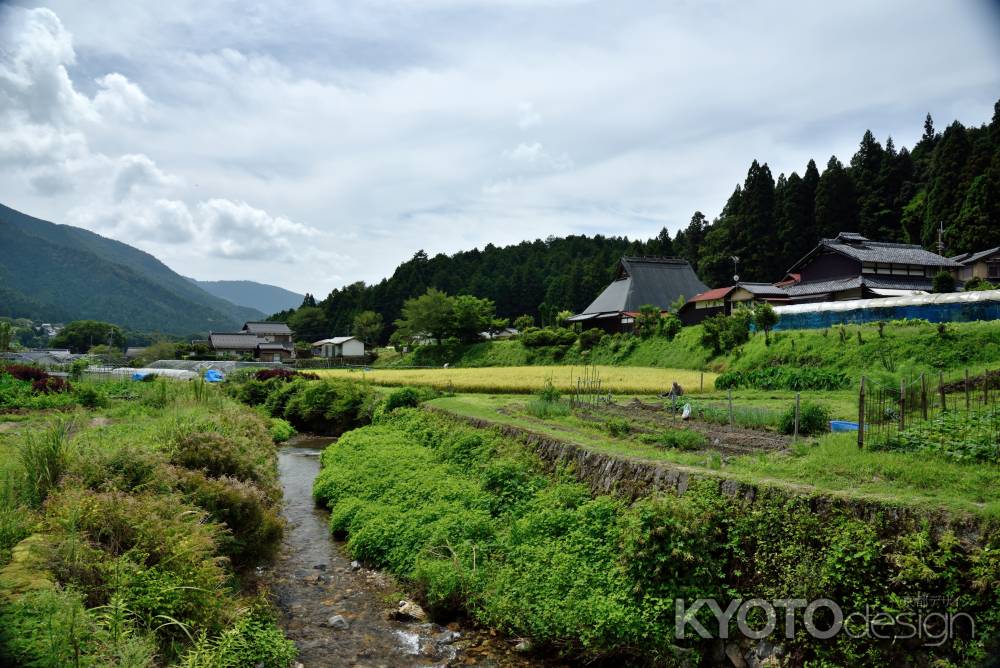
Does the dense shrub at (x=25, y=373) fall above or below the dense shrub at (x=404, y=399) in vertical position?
above

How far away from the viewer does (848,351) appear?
2422 centimetres

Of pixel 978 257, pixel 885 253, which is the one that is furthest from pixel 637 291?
pixel 978 257

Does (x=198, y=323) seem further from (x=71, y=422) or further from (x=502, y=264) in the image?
(x=71, y=422)

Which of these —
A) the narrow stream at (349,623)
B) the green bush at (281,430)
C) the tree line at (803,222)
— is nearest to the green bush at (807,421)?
the narrow stream at (349,623)

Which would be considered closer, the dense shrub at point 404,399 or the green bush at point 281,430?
the dense shrub at point 404,399

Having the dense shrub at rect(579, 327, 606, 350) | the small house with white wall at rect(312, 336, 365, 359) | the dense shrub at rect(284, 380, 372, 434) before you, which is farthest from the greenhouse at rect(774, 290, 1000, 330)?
the small house with white wall at rect(312, 336, 365, 359)

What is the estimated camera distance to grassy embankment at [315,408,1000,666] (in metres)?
5.67

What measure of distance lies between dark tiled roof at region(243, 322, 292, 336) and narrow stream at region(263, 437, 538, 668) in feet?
284

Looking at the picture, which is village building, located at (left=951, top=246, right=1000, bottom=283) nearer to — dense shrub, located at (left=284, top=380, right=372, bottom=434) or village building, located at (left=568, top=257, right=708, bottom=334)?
village building, located at (left=568, top=257, right=708, bottom=334)

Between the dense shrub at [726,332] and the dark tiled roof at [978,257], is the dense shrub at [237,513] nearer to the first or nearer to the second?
the dense shrub at [726,332]

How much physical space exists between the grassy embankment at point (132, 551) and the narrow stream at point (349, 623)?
68cm

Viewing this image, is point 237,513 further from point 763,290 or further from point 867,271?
point 867,271

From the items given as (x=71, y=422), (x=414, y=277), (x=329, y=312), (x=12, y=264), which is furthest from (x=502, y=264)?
(x=12, y=264)

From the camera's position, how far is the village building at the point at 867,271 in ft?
123
